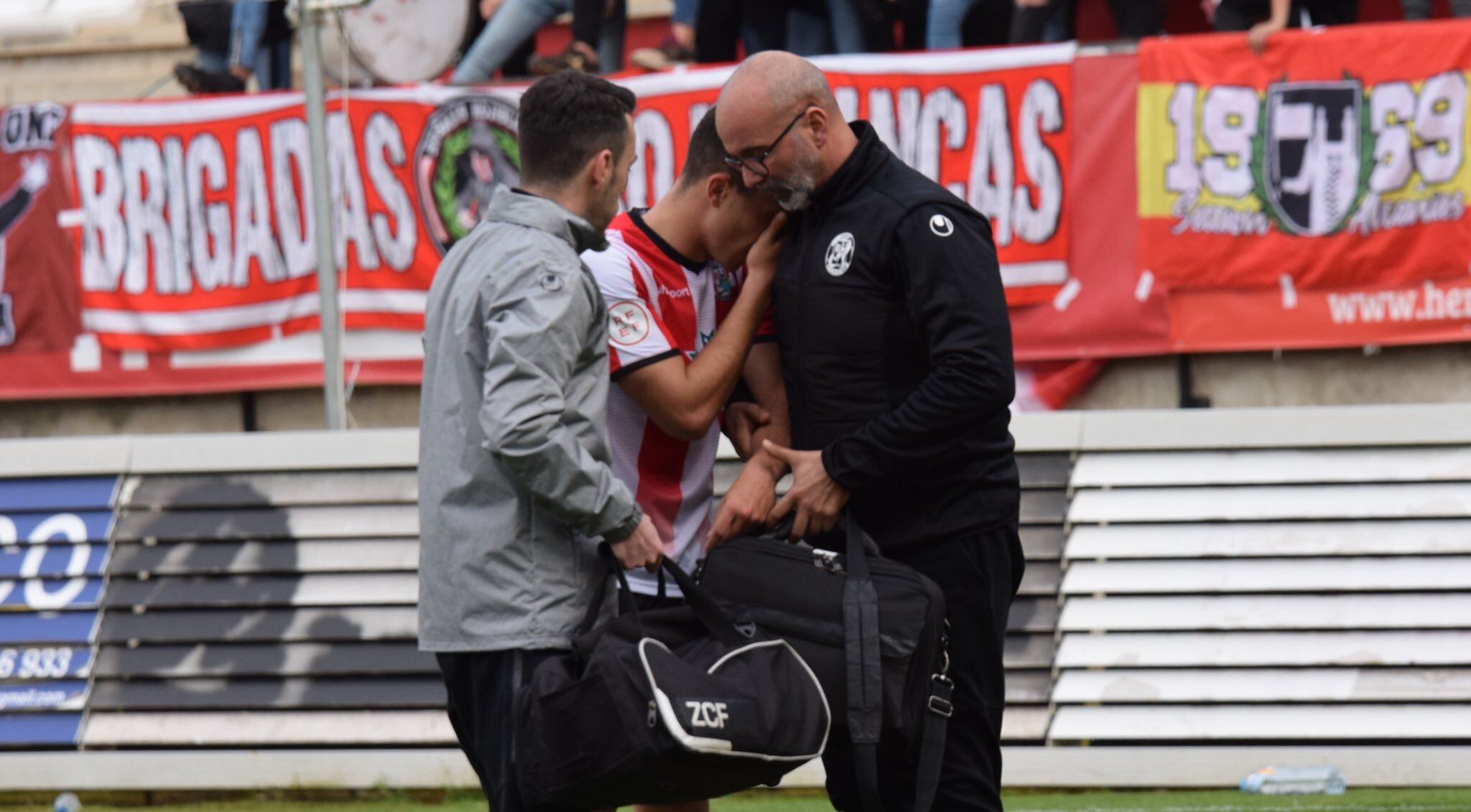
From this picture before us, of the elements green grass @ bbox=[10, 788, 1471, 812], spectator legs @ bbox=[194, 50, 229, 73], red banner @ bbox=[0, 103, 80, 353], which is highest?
spectator legs @ bbox=[194, 50, 229, 73]

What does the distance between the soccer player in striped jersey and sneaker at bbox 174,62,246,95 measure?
670cm

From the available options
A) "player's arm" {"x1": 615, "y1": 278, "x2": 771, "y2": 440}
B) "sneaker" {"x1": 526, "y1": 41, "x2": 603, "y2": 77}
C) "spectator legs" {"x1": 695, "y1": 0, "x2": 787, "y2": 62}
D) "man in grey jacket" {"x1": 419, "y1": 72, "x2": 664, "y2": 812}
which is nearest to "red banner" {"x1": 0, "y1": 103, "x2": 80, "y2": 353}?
"sneaker" {"x1": 526, "y1": 41, "x2": 603, "y2": 77}

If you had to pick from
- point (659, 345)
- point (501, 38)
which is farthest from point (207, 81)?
point (659, 345)

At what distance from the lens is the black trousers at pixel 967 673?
396 centimetres

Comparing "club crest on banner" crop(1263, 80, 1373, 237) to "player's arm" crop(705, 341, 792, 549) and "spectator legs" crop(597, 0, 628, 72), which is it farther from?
"player's arm" crop(705, 341, 792, 549)

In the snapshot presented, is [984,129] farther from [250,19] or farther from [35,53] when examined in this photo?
[35,53]

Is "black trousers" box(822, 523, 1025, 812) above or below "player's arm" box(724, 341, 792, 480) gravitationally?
below

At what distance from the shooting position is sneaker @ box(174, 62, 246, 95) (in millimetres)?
10352

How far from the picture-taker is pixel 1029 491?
22.8ft

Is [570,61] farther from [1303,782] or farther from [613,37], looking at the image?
[1303,782]

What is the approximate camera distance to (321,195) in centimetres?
821

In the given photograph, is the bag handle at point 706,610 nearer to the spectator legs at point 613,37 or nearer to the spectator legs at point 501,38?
the spectator legs at point 501,38

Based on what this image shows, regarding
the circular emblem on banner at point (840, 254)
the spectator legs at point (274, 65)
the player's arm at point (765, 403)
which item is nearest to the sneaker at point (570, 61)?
the spectator legs at point (274, 65)

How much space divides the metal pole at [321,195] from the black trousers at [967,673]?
4627 millimetres
